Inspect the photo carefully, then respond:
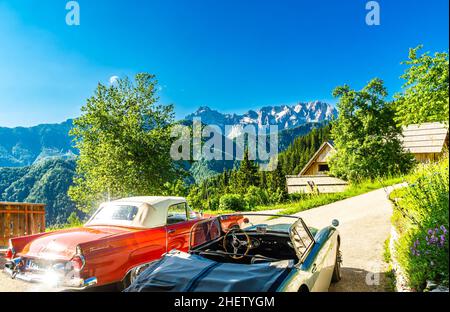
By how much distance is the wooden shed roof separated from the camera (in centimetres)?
2855

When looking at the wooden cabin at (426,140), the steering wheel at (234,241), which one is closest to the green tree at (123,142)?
the steering wheel at (234,241)

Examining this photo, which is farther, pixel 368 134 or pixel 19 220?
pixel 368 134

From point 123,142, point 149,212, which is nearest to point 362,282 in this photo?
point 149,212

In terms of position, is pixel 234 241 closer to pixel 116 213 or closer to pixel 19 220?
pixel 116 213

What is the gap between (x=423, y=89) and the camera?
63.3ft

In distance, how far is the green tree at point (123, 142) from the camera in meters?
17.0

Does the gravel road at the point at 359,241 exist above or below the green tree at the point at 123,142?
below

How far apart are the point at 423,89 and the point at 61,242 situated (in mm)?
21317

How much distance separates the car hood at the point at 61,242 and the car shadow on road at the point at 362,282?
10.9 feet

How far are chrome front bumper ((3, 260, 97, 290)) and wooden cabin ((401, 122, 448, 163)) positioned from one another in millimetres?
29683

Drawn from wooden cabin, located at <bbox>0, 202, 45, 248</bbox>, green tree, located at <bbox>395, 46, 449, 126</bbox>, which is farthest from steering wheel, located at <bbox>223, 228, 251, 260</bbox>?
green tree, located at <bbox>395, 46, 449, 126</bbox>

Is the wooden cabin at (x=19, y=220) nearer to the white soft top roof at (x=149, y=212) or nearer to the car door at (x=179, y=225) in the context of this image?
the white soft top roof at (x=149, y=212)
